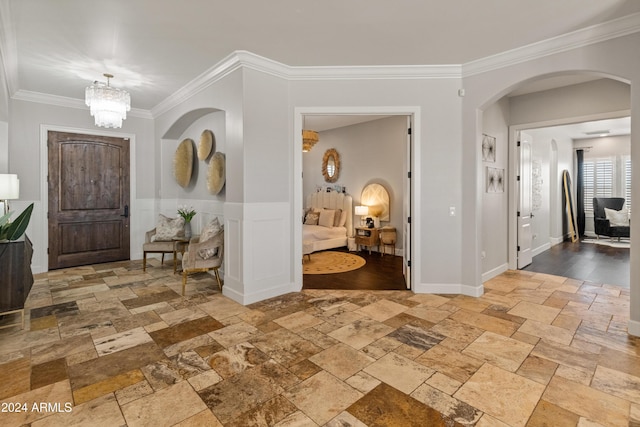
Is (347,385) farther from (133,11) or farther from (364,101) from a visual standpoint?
(133,11)

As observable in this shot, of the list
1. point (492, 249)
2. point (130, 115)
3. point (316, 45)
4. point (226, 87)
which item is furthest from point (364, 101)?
point (130, 115)

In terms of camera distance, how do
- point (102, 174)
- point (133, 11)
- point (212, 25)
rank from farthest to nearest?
point (102, 174), point (212, 25), point (133, 11)

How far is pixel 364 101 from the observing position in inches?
164

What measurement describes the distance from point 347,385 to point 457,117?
3.44 metres

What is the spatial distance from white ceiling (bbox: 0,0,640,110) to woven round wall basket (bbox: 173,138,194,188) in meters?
1.64

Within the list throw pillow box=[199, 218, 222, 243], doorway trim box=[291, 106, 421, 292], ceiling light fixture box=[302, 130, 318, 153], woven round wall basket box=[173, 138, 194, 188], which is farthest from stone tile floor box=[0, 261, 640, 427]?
ceiling light fixture box=[302, 130, 318, 153]

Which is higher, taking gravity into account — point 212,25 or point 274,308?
point 212,25

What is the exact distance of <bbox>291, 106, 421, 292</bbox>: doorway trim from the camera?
4.15 meters

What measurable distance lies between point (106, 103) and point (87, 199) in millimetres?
2651

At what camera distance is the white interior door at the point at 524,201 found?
18.1ft

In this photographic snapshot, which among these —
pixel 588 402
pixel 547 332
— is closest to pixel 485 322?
pixel 547 332

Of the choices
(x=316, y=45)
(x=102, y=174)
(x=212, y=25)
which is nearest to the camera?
(x=212, y=25)

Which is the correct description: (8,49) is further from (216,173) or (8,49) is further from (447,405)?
(447,405)

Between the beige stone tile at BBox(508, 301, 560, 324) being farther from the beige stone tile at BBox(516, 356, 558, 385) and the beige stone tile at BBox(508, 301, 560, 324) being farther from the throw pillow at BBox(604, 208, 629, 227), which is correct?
the throw pillow at BBox(604, 208, 629, 227)
